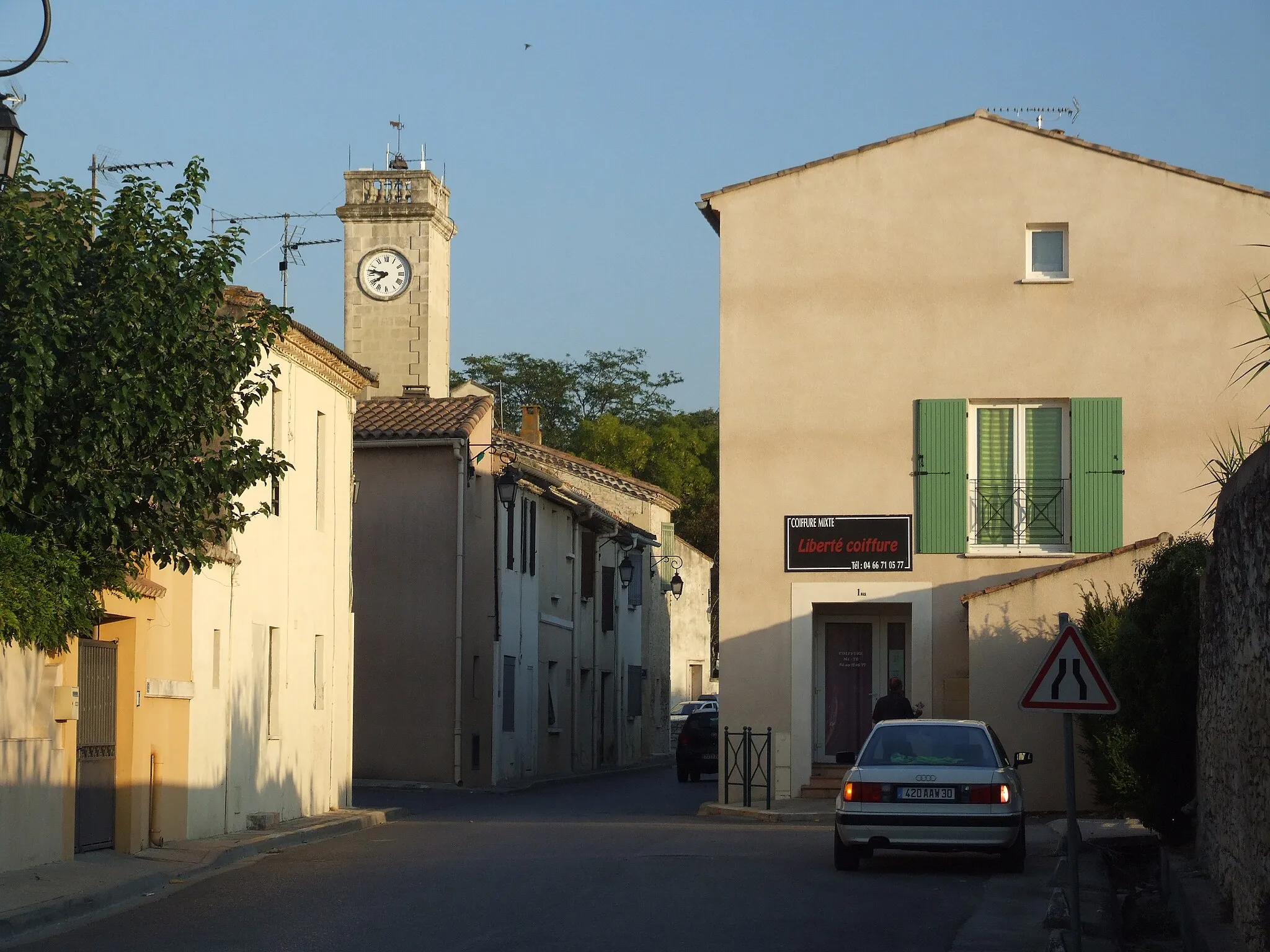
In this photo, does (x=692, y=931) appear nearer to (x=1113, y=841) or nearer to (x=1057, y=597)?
(x=1113, y=841)

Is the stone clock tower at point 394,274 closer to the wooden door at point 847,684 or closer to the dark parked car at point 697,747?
the dark parked car at point 697,747

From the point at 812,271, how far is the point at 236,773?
10.7 meters

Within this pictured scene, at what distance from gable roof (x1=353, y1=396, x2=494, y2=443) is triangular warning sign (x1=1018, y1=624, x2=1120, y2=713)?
73.6 feet

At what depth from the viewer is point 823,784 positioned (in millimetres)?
23500

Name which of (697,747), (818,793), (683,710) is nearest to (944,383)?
(818,793)

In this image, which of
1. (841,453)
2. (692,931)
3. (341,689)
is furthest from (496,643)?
(692,931)

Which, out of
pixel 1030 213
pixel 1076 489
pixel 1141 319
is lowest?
pixel 1076 489

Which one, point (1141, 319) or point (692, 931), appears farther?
point (1141, 319)

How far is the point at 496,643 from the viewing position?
3434 centimetres

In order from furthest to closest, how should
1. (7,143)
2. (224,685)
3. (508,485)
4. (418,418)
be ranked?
(418,418), (508,485), (224,685), (7,143)

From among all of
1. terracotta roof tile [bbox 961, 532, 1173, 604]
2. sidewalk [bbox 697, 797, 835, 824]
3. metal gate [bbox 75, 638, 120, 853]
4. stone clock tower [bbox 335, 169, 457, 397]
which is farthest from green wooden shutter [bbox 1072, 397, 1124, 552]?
stone clock tower [bbox 335, 169, 457, 397]

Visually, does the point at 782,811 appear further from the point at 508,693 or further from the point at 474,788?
the point at 508,693

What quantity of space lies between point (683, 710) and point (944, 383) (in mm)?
28232

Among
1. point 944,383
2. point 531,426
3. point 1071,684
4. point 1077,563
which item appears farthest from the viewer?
point 531,426
